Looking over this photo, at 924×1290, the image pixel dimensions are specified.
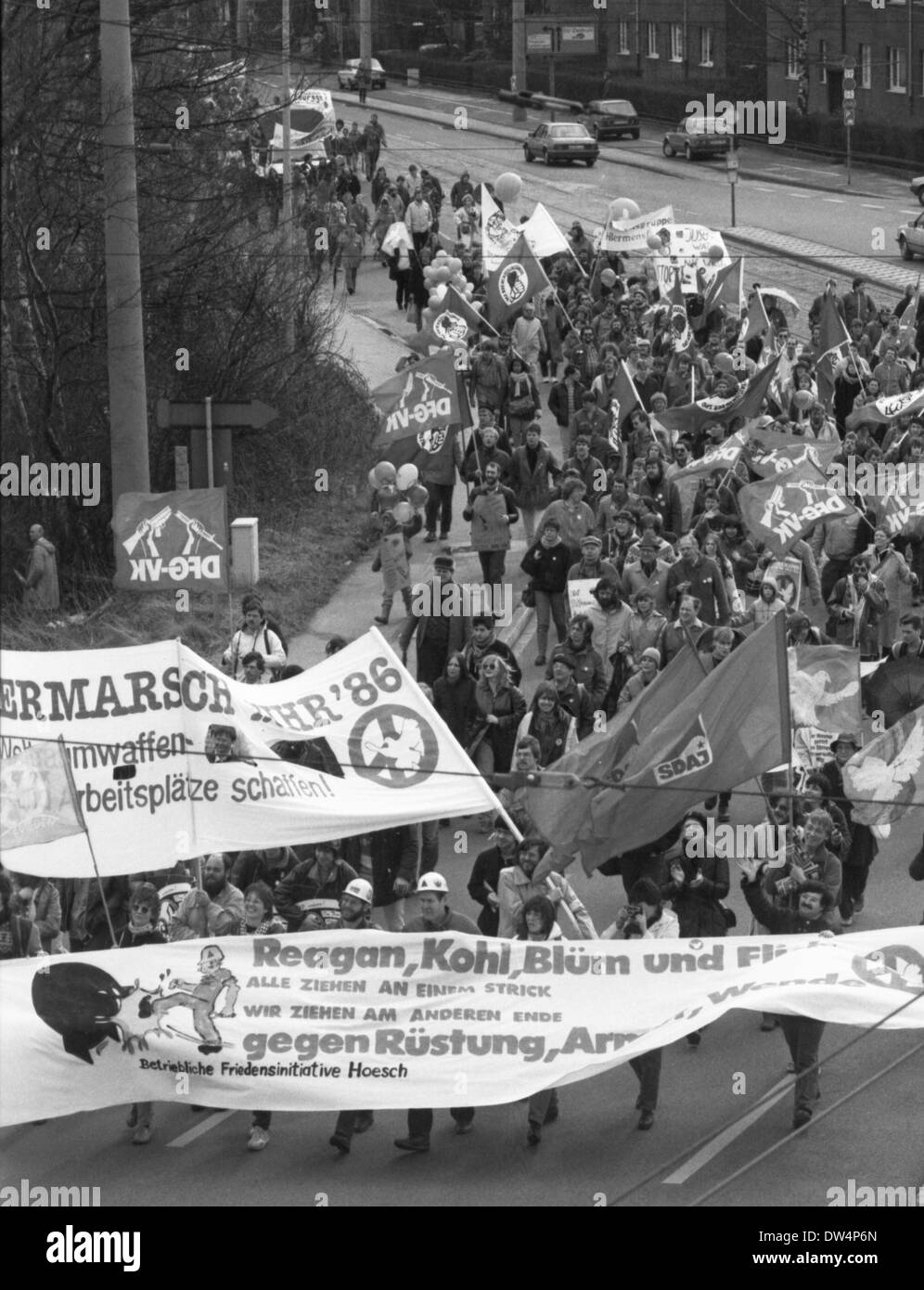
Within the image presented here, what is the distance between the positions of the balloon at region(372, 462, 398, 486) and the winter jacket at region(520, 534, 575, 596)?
239 centimetres

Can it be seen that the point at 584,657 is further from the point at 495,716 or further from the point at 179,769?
the point at 179,769

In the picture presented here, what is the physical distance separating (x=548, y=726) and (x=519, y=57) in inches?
2121

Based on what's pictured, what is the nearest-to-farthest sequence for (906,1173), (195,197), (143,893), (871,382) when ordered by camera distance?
(906,1173) < (143,893) < (871,382) < (195,197)

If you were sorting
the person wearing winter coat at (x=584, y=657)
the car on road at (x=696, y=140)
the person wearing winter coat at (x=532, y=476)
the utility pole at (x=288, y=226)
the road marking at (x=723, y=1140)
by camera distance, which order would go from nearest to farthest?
the road marking at (x=723, y=1140) → the person wearing winter coat at (x=584, y=657) → the person wearing winter coat at (x=532, y=476) → the utility pole at (x=288, y=226) → the car on road at (x=696, y=140)

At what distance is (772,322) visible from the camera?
27969 mm

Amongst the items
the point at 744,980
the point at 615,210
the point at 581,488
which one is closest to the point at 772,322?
the point at 615,210

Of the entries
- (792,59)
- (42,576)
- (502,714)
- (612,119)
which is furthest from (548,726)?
(792,59)

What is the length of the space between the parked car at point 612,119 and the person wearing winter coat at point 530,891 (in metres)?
50.5

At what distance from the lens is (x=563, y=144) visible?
54875 mm

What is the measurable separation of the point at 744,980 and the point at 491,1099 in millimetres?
1400

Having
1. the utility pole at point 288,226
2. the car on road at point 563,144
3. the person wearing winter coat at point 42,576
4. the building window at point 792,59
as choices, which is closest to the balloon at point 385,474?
the person wearing winter coat at point 42,576

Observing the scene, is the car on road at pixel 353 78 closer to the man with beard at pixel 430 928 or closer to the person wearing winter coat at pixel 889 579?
the person wearing winter coat at pixel 889 579

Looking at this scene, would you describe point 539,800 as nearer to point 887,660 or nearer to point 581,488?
point 887,660

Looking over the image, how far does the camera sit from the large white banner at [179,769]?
12656 millimetres
